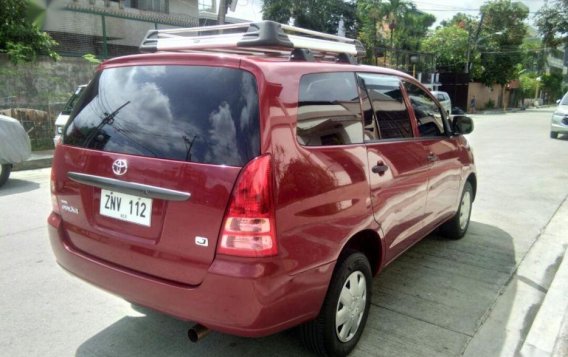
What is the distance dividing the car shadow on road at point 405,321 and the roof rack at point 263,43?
180 cm

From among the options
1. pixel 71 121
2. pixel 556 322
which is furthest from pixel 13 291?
pixel 556 322

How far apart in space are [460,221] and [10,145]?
6533 mm

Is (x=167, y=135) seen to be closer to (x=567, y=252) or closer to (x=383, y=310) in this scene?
(x=383, y=310)

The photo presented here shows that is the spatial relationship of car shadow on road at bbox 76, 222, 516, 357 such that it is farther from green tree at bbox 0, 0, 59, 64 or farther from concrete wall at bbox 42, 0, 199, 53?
concrete wall at bbox 42, 0, 199, 53

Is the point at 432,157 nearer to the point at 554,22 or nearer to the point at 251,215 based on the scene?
the point at 251,215

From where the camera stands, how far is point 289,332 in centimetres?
315

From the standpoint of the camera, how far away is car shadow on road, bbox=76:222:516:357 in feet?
9.90

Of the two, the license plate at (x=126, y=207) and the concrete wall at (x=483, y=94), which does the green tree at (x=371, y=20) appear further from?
the license plate at (x=126, y=207)

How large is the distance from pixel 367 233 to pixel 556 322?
1.57 meters

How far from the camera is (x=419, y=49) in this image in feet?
130

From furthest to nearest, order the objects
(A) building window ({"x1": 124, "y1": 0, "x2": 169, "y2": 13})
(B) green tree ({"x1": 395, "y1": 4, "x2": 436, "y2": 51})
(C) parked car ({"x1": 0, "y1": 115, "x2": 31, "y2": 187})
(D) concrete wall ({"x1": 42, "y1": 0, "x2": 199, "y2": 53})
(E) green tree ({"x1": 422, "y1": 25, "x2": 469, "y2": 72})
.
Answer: (E) green tree ({"x1": 422, "y1": 25, "x2": 469, "y2": 72}) → (B) green tree ({"x1": 395, "y1": 4, "x2": 436, "y2": 51}) → (A) building window ({"x1": 124, "y1": 0, "x2": 169, "y2": 13}) → (D) concrete wall ({"x1": 42, "y1": 0, "x2": 199, "y2": 53}) → (C) parked car ({"x1": 0, "y1": 115, "x2": 31, "y2": 187})

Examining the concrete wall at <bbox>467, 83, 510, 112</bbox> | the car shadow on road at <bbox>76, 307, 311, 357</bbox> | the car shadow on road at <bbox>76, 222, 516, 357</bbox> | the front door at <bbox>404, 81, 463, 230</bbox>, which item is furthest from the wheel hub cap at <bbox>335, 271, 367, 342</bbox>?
the concrete wall at <bbox>467, 83, 510, 112</bbox>

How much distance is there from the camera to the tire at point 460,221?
4984 mm

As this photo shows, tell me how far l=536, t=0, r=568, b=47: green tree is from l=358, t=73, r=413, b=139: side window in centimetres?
4121
